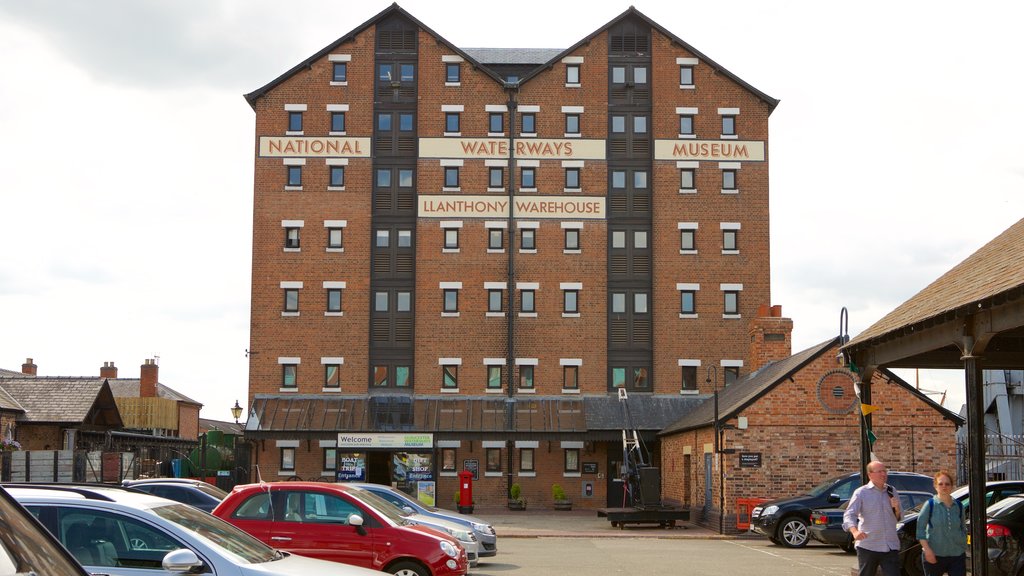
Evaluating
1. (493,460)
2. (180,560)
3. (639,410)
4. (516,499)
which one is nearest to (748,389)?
(639,410)

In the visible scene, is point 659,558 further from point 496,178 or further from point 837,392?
point 496,178

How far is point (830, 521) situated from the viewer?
2400 centimetres

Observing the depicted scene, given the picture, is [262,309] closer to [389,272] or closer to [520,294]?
[389,272]

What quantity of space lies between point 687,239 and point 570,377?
7.45 meters

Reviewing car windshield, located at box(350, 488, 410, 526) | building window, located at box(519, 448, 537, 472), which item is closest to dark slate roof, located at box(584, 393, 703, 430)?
building window, located at box(519, 448, 537, 472)

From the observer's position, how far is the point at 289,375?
46375mm

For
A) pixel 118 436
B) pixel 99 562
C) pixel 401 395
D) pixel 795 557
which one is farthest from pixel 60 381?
pixel 99 562

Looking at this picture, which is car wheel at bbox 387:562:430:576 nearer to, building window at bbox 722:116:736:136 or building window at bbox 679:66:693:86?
building window at bbox 722:116:736:136

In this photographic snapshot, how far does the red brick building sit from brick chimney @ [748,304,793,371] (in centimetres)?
411

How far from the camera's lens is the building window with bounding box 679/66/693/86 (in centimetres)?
4803

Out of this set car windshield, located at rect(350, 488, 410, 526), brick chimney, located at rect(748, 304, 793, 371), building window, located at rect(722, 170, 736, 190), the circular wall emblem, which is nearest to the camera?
car windshield, located at rect(350, 488, 410, 526)

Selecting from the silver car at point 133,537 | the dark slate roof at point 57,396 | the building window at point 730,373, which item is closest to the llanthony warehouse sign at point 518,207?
the building window at point 730,373

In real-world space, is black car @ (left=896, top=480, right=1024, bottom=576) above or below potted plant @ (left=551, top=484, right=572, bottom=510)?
above

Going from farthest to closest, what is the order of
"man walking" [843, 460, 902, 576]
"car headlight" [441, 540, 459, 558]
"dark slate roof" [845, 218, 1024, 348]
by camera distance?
"car headlight" [441, 540, 459, 558]
"dark slate roof" [845, 218, 1024, 348]
"man walking" [843, 460, 902, 576]
